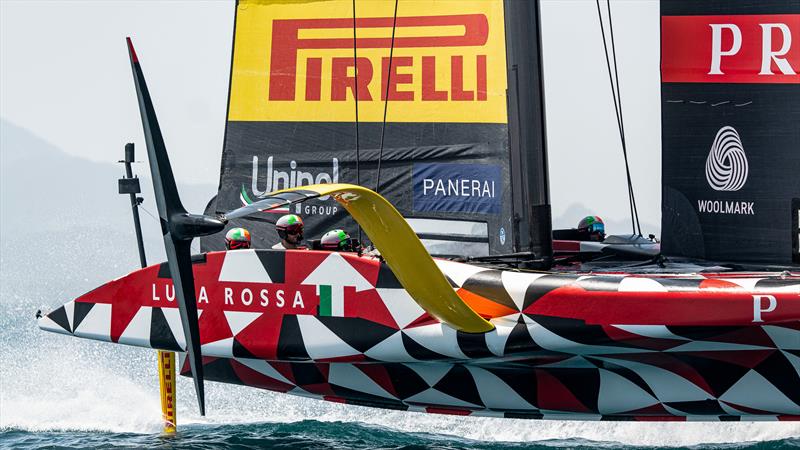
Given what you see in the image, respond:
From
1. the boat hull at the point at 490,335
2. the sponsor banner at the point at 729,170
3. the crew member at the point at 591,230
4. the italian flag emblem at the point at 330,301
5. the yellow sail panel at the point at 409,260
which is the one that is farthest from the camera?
the crew member at the point at 591,230

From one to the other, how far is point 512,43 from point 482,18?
24.6 inches

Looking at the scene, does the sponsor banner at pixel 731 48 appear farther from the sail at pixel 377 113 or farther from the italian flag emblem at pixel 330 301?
the italian flag emblem at pixel 330 301

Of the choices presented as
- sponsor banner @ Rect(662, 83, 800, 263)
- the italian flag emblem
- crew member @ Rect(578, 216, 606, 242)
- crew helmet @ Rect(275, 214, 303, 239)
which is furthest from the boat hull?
crew member @ Rect(578, 216, 606, 242)

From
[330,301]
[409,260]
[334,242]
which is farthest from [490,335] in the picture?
[334,242]

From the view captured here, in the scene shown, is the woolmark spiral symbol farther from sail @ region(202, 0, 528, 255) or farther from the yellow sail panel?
the yellow sail panel

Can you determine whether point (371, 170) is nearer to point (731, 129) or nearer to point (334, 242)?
point (334, 242)

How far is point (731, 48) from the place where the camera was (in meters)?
7.25

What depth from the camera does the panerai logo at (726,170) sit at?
7133mm

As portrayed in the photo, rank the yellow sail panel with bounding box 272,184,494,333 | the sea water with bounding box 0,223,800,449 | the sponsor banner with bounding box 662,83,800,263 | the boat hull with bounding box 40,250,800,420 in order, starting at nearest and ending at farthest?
the boat hull with bounding box 40,250,800,420 → the yellow sail panel with bounding box 272,184,494,333 → the sponsor banner with bounding box 662,83,800,263 → the sea water with bounding box 0,223,800,449

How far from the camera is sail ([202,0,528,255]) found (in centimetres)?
768

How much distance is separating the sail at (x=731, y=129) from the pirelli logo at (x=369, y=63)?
1.07 metres

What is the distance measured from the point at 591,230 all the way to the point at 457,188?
1.82 m

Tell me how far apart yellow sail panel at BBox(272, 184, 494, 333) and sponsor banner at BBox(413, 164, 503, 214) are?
1.36 metres

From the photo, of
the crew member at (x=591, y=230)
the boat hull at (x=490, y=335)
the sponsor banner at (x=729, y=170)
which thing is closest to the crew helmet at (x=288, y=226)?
the boat hull at (x=490, y=335)
